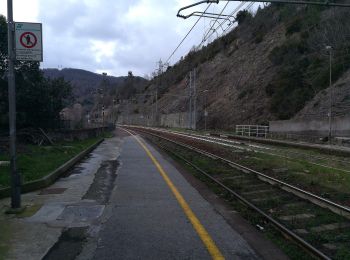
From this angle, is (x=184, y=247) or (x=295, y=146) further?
(x=295, y=146)

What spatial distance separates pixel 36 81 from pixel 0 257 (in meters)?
28.1

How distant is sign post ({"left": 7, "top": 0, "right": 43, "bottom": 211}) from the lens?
9969 mm

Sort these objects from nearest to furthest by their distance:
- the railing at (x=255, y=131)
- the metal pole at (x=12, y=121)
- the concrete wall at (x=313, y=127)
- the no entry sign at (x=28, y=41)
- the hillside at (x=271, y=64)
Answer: the metal pole at (x=12, y=121) → the no entry sign at (x=28, y=41) → the concrete wall at (x=313, y=127) → the railing at (x=255, y=131) → the hillside at (x=271, y=64)

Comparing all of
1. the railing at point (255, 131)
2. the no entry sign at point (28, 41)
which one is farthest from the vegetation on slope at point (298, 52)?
the no entry sign at point (28, 41)

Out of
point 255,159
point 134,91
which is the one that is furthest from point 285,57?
point 134,91

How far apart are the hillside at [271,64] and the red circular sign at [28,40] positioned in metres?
38.8

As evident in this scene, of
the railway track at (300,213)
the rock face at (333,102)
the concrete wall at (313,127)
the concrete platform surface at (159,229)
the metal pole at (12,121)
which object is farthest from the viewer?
the rock face at (333,102)

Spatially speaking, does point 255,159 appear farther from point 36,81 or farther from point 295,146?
point 36,81

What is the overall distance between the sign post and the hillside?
1525 inches

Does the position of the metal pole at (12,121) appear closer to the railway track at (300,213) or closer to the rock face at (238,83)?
the railway track at (300,213)

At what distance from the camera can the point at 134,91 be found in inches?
7603

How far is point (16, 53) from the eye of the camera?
401 inches

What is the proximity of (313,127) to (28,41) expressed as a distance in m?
34.1

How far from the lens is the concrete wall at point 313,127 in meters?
36.8
